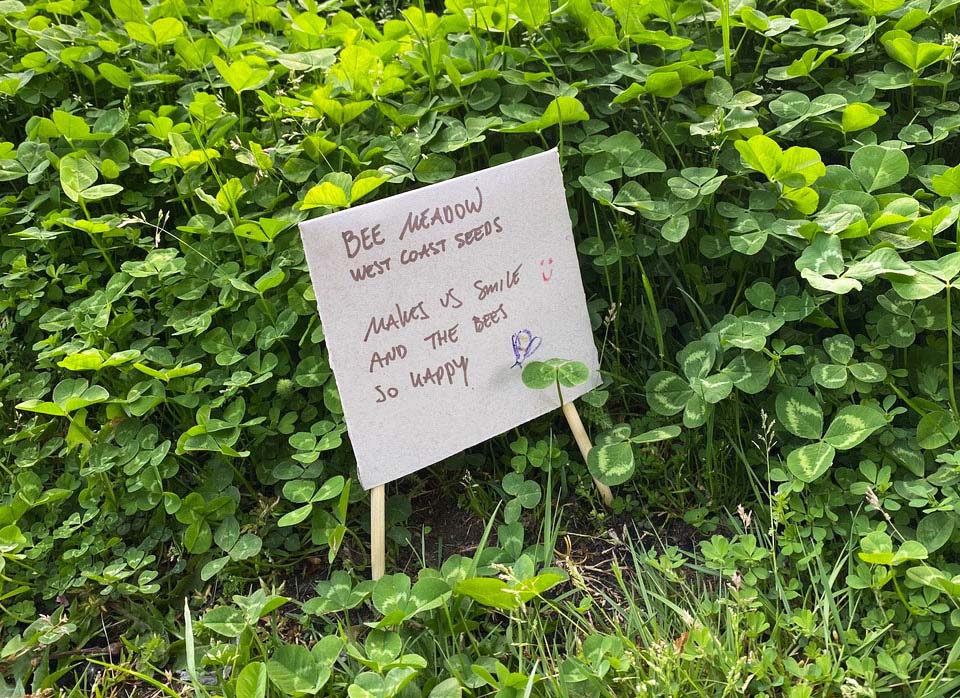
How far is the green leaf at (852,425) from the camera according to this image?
179 centimetres

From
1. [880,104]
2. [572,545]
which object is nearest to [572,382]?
[572,545]

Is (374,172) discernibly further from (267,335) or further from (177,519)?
(177,519)

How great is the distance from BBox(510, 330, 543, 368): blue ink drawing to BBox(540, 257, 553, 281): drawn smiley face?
5.4 inches

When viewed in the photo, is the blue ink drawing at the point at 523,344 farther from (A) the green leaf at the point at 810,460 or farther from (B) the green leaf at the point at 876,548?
(B) the green leaf at the point at 876,548

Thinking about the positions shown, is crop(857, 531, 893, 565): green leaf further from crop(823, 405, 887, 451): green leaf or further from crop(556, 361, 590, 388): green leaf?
crop(556, 361, 590, 388): green leaf

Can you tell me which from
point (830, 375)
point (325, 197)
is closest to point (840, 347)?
point (830, 375)

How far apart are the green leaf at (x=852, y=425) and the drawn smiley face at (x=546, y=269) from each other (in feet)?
2.33

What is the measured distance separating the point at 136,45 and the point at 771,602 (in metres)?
2.42

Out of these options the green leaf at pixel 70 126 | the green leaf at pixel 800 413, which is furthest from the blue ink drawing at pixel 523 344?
the green leaf at pixel 70 126

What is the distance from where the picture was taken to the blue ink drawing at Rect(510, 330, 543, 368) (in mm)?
1989

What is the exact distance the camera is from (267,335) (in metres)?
2.09

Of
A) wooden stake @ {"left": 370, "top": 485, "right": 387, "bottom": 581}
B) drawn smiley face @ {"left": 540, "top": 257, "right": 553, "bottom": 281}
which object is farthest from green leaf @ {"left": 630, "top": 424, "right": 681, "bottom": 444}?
wooden stake @ {"left": 370, "top": 485, "right": 387, "bottom": 581}

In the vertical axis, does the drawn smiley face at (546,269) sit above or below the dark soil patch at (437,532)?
above

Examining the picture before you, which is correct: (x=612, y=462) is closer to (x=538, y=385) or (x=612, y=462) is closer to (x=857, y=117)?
(x=538, y=385)
